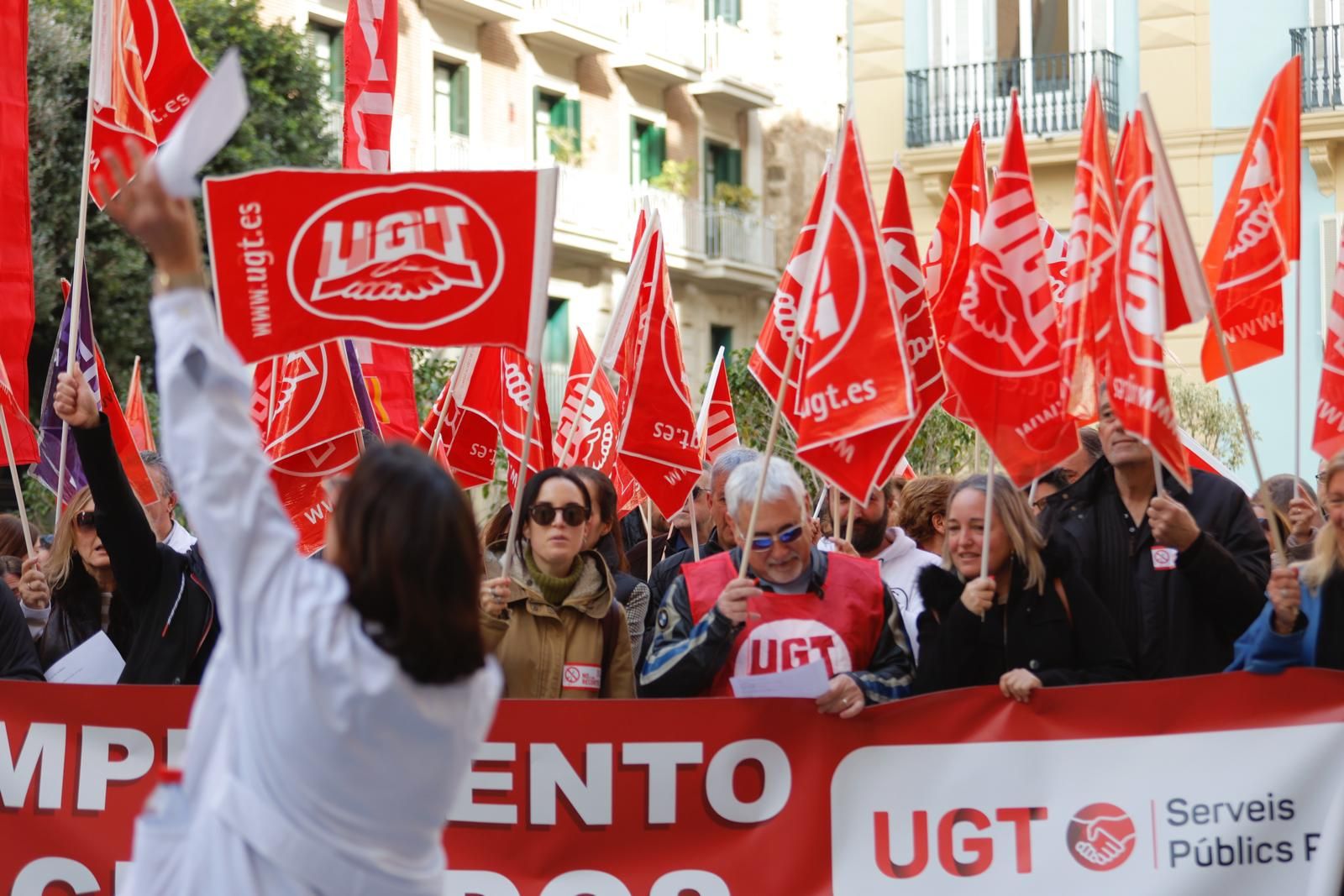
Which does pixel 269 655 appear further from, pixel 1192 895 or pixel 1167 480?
pixel 1167 480

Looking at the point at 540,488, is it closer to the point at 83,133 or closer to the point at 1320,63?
the point at 83,133

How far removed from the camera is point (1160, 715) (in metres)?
5.61

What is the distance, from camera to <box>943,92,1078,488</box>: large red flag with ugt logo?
585 cm

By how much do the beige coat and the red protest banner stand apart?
7 cm

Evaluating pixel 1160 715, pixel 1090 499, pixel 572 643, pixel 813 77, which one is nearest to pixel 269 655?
pixel 572 643

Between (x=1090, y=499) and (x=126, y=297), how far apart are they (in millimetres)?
14860

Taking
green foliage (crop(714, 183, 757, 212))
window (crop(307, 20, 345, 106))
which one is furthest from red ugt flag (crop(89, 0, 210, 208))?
green foliage (crop(714, 183, 757, 212))

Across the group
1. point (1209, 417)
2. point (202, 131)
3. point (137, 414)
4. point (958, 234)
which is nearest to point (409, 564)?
point (202, 131)

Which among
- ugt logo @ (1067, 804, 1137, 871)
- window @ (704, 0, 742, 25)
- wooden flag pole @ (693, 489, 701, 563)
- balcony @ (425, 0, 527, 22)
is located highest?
window @ (704, 0, 742, 25)

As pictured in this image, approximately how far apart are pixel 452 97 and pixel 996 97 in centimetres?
788

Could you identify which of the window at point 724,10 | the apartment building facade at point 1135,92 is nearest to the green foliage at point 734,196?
the window at point 724,10

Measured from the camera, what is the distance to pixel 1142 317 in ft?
18.6

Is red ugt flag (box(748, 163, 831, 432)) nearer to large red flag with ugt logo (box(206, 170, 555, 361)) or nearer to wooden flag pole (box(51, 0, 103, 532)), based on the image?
large red flag with ugt logo (box(206, 170, 555, 361))

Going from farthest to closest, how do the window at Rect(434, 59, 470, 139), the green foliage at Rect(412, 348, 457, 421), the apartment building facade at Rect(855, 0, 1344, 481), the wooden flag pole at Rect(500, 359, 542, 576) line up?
the window at Rect(434, 59, 470, 139), the apartment building facade at Rect(855, 0, 1344, 481), the green foliage at Rect(412, 348, 457, 421), the wooden flag pole at Rect(500, 359, 542, 576)
